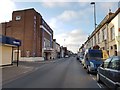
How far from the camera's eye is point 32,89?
10328mm

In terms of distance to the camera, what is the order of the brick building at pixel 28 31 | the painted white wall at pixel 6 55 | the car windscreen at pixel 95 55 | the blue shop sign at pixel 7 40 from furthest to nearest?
the brick building at pixel 28 31, the painted white wall at pixel 6 55, the blue shop sign at pixel 7 40, the car windscreen at pixel 95 55

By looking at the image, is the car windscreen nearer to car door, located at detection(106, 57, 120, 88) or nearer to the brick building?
car door, located at detection(106, 57, 120, 88)

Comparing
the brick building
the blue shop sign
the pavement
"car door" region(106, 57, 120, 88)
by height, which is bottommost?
the pavement

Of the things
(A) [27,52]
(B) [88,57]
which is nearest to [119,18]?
(B) [88,57]

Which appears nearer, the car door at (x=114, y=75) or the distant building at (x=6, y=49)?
the car door at (x=114, y=75)

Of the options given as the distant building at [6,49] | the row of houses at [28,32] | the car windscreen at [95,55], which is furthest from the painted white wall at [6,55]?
the row of houses at [28,32]

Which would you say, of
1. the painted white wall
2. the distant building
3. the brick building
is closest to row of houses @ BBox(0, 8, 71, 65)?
the brick building

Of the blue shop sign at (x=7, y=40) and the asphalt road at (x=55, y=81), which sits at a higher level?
the blue shop sign at (x=7, y=40)

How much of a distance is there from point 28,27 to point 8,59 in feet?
93.7

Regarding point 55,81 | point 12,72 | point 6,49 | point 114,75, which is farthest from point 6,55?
point 114,75

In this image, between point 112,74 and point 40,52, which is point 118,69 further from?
point 40,52

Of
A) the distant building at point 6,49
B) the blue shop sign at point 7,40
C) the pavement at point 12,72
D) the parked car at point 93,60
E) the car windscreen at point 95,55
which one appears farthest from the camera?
the distant building at point 6,49

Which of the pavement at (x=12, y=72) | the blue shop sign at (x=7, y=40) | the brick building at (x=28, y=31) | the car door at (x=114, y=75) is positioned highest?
the brick building at (x=28, y=31)

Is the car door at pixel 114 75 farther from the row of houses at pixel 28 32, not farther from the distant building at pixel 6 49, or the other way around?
the row of houses at pixel 28 32
